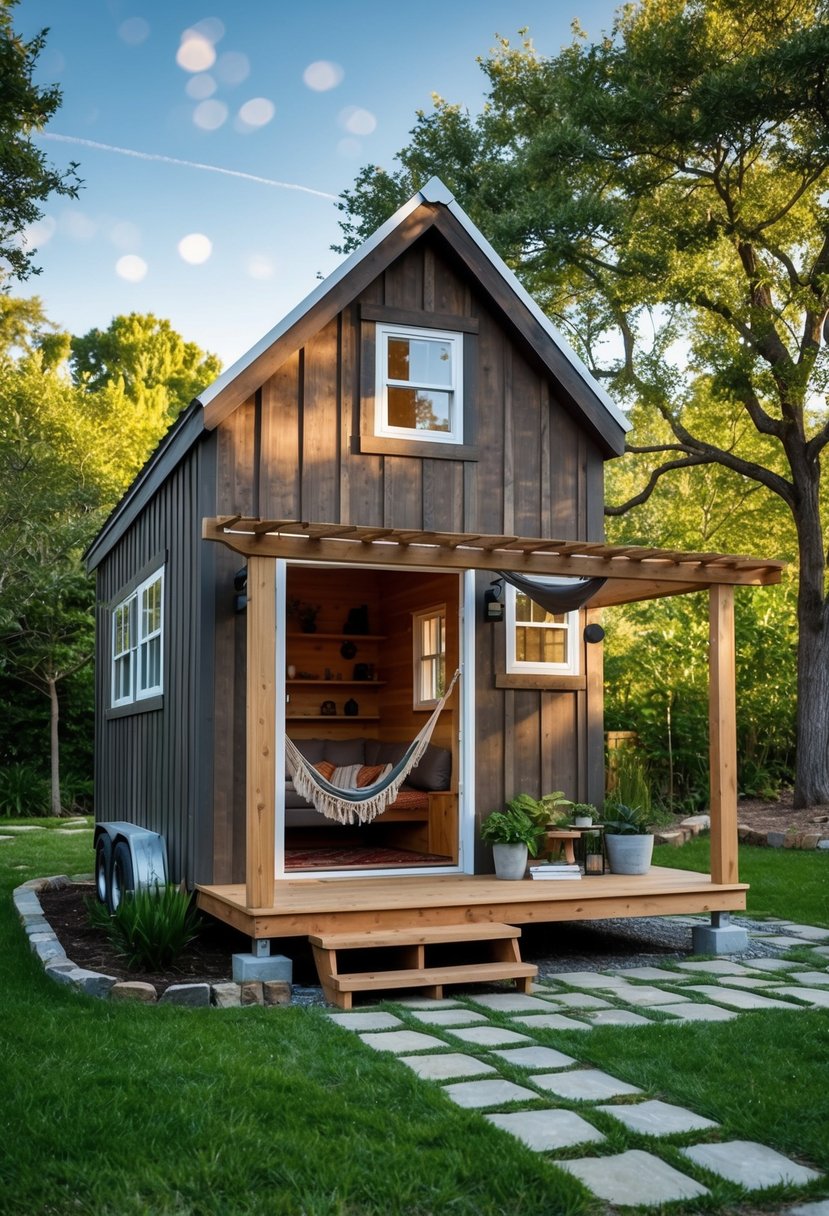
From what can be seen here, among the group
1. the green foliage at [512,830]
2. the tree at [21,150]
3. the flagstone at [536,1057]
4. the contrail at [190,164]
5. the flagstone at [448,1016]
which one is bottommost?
the flagstone at [448,1016]

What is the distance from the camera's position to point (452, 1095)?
4074mm

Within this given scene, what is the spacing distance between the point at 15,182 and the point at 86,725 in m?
9.02

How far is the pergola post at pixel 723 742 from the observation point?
7254 millimetres

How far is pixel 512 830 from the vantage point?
742 cm

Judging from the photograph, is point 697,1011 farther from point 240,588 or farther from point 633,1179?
point 240,588

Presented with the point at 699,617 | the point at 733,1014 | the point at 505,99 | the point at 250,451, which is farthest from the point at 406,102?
the point at 733,1014

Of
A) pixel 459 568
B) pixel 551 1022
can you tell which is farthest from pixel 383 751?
→ pixel 551 1022

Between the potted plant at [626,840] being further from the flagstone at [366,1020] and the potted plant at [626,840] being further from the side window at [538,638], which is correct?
the flagstone at [366,1020]

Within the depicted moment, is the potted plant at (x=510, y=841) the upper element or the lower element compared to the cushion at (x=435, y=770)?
lower

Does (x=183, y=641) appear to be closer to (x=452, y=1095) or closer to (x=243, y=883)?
(x=243, y=883)

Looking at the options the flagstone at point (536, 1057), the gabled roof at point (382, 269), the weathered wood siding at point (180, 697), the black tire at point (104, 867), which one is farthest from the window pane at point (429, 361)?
the flagstone at point (536, 1057)

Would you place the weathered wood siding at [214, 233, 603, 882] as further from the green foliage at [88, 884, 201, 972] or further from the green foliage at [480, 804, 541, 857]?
the green foliage at [88, 884, 201, 972]

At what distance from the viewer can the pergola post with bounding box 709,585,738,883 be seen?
725 cm

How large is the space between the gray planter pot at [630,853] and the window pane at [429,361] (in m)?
3.13
